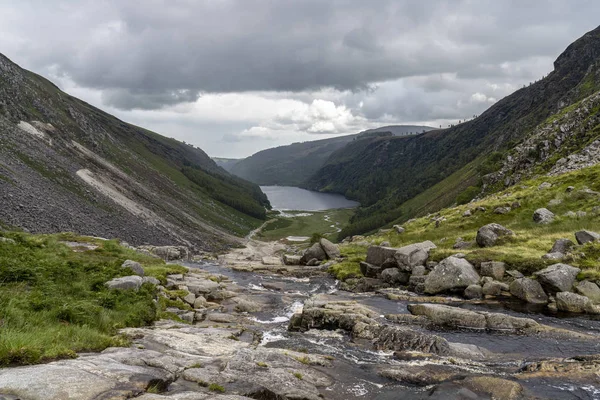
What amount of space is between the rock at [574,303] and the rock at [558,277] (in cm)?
179

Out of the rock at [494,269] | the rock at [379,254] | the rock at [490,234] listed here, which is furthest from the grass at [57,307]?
the rock at [490,234]

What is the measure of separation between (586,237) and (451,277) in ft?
53.2

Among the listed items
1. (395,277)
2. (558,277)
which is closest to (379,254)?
(395,277)

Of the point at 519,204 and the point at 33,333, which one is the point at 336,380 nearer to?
the point at 33,333

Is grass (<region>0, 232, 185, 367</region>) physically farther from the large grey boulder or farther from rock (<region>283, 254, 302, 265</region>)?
rock (<region>283, 254, 302, 265</region>)

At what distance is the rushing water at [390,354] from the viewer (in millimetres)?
19312

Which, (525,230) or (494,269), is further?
(525,230)

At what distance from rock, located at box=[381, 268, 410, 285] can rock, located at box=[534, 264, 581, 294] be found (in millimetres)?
15579

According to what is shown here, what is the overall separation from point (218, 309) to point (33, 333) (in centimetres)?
2218

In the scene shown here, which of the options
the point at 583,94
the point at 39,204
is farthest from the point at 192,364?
the point at 583,94

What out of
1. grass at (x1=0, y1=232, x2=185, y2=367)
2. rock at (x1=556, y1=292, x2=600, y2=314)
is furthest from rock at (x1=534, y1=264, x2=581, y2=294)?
grass at (x1=0, y1=232, x2=185, y2=367)

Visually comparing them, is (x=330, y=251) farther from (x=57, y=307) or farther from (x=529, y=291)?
(x=57, y=307)

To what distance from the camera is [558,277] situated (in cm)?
3612

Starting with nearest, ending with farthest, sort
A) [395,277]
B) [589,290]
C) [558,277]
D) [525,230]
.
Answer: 1. [589,290]
2. [558,277]
3. [395,277]
4. [525,230]
